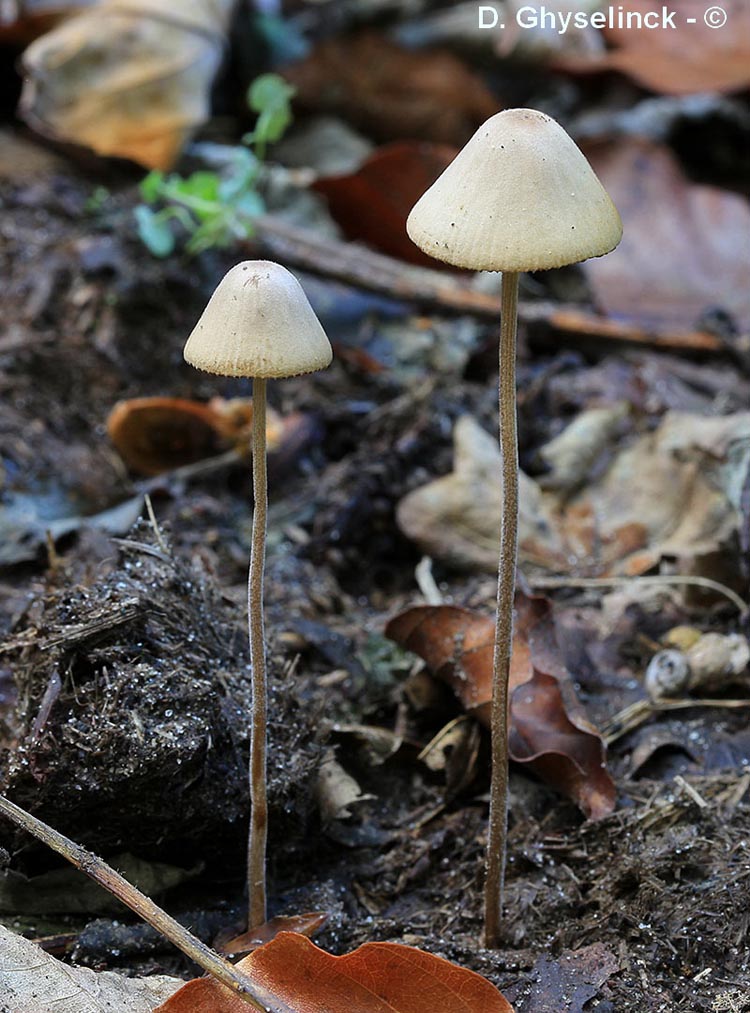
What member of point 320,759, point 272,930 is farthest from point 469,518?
point 272,930

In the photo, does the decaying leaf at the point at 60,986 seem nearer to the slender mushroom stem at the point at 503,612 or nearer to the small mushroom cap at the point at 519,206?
the slender mushroom stem at the point at 503,612

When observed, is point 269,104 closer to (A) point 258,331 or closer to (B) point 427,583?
(B) point 427,583

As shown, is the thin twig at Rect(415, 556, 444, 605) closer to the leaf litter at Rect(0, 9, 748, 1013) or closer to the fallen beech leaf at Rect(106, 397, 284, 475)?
the leaf litter at Rect(0, 9, 748, 1013)

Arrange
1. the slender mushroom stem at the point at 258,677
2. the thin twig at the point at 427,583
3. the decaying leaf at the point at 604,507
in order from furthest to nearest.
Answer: the decaying leaf at the point at 604,507 → the thin twig at the point at 427,583 → the slender mushroom stem at the point at 258,677

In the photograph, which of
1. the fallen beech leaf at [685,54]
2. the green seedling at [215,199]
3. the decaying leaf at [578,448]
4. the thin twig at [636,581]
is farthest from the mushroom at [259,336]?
the fallen beech leaf at [685,54]

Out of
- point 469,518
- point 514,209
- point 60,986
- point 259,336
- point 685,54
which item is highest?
point 514,209

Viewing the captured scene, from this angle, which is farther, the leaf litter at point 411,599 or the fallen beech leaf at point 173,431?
the fallen beech leaf at point 173,431

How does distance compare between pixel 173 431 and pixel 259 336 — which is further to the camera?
pixel 173 431

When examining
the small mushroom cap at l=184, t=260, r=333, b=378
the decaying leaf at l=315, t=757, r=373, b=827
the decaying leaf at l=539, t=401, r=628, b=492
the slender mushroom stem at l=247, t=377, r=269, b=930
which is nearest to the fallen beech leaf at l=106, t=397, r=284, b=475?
the decaying leaf at l=539, t=401, r=628, b=492
